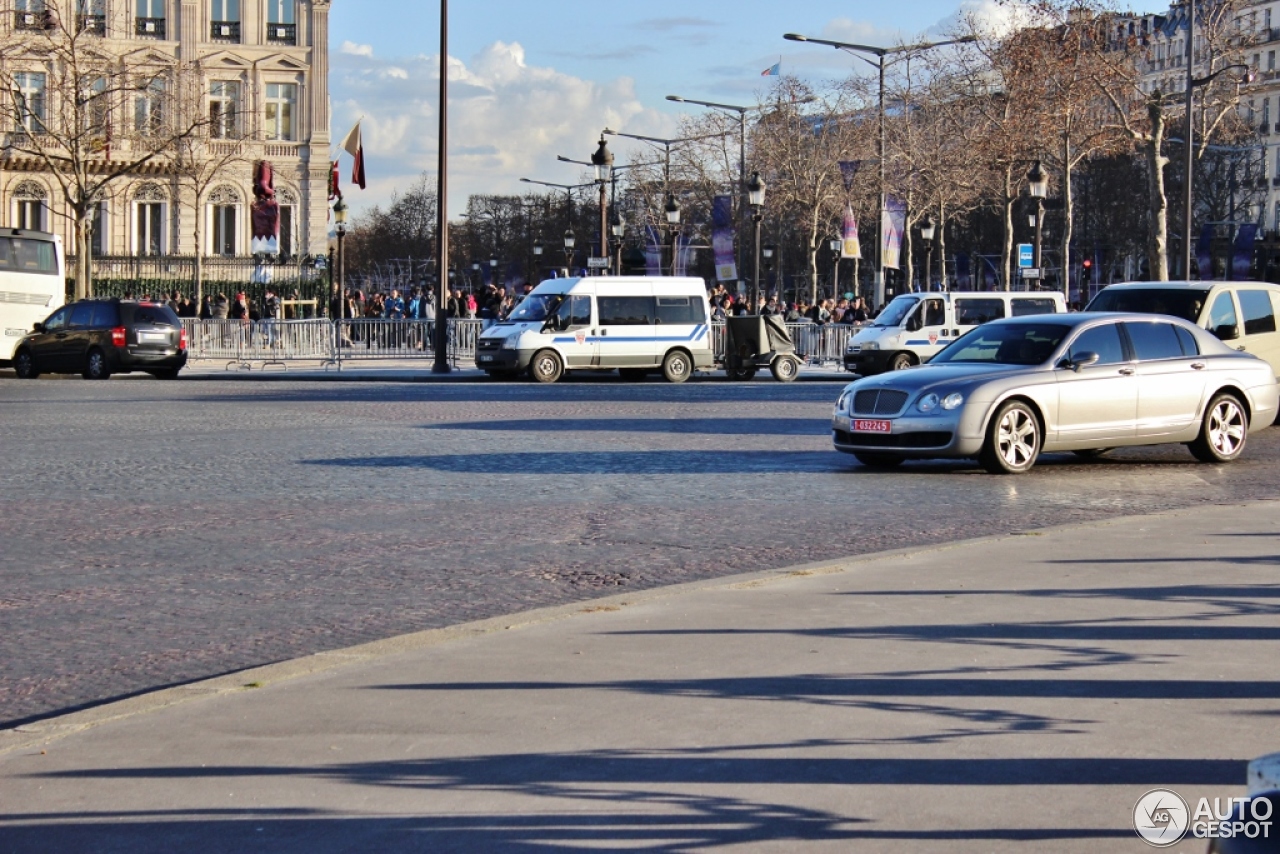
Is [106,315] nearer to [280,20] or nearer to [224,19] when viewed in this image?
[224,19]

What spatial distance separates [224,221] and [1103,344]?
62.7 m

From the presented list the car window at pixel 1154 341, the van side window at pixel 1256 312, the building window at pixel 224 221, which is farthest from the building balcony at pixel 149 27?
the car window at pixel 1154 341

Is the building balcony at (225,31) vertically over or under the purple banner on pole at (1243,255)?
over

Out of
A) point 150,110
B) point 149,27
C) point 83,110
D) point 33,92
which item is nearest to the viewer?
point 83,110

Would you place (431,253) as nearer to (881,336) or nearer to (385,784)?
(881,336)

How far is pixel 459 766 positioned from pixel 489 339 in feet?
98.4

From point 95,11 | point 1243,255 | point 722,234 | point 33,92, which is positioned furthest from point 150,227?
point 1243,255

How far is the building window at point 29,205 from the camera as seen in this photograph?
236ft

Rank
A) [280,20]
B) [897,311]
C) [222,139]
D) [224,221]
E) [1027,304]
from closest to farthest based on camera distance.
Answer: [1027,304] → [897,311] → [222,139] → [280,20] → [224,221]

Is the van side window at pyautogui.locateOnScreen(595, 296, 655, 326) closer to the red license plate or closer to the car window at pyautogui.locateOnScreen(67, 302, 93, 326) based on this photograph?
the car window at pyautogui.locateOnScreen(67, 302, 93, 326)

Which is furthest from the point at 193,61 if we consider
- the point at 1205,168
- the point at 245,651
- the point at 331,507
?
the point at 1205,168

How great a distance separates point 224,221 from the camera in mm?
75000

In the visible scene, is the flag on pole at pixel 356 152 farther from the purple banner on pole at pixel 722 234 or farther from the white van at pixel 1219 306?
the white van at pixel 1219 306

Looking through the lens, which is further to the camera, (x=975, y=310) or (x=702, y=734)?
(x=975, y=310)
